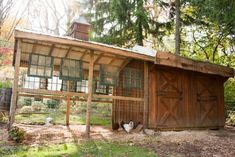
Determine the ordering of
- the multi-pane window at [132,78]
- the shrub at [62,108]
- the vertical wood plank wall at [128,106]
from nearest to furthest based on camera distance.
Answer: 1. the multi-pane window at [132,78]
2. the vertical wood plank wall at [128,106]
3. the shrub at [62,108]

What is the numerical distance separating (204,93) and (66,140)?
6.13m

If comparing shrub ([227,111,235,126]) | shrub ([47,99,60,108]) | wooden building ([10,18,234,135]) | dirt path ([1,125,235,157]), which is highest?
wooden building ([10,18,234,135])

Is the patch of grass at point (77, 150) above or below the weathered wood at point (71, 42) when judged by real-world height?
below

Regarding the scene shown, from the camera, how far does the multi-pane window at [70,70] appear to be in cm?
753

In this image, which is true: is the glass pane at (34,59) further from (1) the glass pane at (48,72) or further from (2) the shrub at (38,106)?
(2) the shrub at (38,106)

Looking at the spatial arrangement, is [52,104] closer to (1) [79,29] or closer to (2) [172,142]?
(1) [79,29]

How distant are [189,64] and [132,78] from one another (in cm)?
209

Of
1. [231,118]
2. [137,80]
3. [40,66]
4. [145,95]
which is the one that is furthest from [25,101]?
[231,118]

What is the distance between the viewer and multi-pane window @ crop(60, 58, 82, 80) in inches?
297

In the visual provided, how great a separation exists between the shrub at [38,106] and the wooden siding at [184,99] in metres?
6.62

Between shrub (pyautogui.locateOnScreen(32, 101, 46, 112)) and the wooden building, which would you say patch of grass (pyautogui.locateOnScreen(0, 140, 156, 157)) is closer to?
the wooden building

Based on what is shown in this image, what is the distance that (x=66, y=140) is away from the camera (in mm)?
6402

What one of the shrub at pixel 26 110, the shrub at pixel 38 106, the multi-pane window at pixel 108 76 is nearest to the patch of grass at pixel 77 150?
the multi-pane window at pixel 108 76

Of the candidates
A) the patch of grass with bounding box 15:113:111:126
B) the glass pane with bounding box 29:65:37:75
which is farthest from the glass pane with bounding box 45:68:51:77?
the patch of grass with bounding box 15:113:111:126
